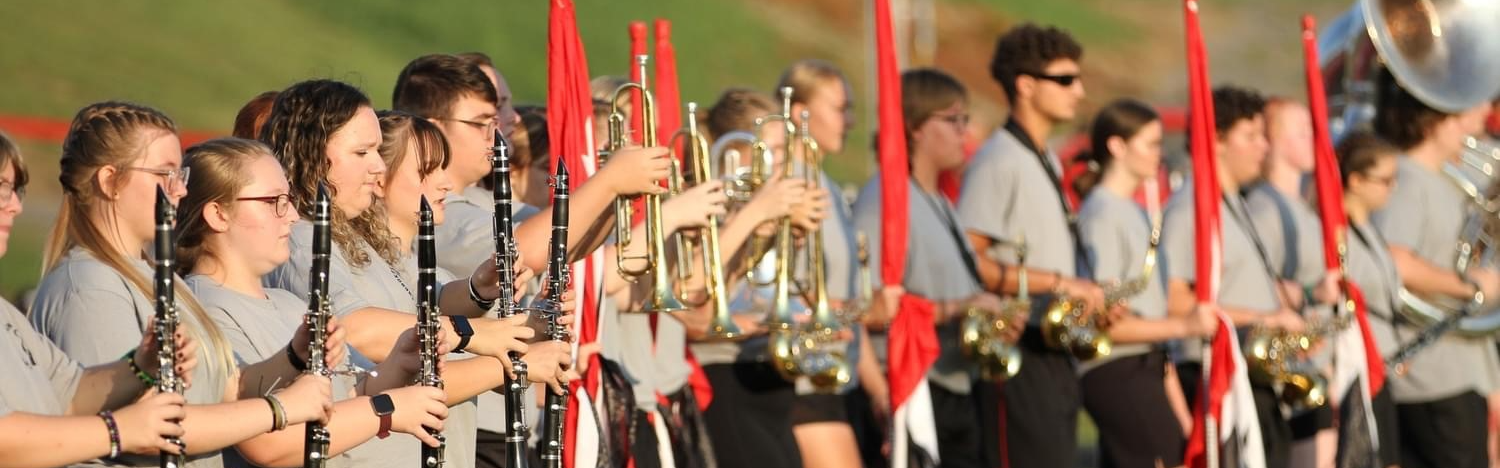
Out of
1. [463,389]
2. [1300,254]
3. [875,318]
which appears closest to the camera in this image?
[463,389]

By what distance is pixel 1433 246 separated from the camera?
10.2 meters

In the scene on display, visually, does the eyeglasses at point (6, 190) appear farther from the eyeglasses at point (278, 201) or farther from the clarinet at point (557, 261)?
the clarinet at point (557, 261)

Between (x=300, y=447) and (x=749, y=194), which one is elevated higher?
(x=749, y=194)

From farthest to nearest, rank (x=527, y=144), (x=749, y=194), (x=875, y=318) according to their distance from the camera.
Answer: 1. (x=875, y=318)
2. (x=749, y=194)
3. (x=527, y=144)

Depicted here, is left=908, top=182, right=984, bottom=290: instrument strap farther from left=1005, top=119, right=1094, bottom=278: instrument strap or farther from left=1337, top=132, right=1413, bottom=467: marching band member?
left=1337, top=132, right=1413, bottom=467: marching band member

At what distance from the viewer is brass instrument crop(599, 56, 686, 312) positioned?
19.7 ft

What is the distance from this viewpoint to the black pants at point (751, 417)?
7723 mm

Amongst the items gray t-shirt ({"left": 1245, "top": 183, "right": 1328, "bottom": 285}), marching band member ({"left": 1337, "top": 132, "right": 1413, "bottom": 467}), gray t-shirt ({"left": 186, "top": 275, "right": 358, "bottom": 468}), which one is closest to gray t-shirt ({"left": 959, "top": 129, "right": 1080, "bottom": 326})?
gray t-shirt ({"left": 1245, "top": 183, "right": 1328, "bottom": 285})

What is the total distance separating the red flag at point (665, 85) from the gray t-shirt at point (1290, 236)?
3.56 metres

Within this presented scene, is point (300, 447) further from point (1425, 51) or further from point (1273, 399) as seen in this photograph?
point (1425, 51)

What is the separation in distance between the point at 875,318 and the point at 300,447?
3882mm

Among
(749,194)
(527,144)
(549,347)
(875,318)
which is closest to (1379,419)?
(875,318)

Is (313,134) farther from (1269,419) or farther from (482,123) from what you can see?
(1269,419)

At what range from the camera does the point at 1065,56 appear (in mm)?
9023
